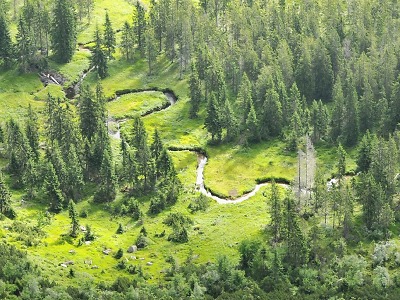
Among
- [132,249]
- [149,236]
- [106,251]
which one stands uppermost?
[106,251]

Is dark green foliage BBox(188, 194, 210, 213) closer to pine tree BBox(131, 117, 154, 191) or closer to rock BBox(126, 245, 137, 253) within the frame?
pine tree BBox(131, 117, 154, 191)

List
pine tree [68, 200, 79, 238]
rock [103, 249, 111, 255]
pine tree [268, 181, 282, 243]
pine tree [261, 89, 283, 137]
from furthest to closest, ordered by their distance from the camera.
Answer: pine tree [261, 89, 283, 137], pine tree [68, 200, 79, 238], pine tree [268, 181, 282, 243], rock [103, 249, 111, 255]

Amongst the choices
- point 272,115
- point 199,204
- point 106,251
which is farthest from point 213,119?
point 106,251

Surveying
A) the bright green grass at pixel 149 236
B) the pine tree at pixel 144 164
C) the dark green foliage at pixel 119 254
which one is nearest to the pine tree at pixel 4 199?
the bright green grass at pixel 149 236

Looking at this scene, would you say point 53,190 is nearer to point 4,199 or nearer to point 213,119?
point 4,199

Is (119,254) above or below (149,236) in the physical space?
above

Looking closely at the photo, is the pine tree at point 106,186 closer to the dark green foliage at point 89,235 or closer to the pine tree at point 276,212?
the dark green foliage at point 89,235

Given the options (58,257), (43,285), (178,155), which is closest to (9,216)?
(58,257)

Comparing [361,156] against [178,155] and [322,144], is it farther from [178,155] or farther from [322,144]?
[178,155]

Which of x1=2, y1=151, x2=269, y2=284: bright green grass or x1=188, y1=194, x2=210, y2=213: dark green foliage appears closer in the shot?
x1=2, y1=151, x2=269, y2=284: bright green grass

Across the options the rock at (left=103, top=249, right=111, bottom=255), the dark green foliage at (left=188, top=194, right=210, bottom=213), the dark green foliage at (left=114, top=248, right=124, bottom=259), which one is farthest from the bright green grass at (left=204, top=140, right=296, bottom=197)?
the rock at (left=103, top=249, right=111, bottom=255)

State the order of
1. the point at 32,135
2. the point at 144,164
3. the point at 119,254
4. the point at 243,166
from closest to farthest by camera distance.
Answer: the point at 119,254 → the point at 144,164 → the point at 32,135 → the point at 243,166

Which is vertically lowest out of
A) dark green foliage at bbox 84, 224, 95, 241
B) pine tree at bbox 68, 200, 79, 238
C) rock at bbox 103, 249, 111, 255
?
rock at bbox 103, 249, 111, 255
